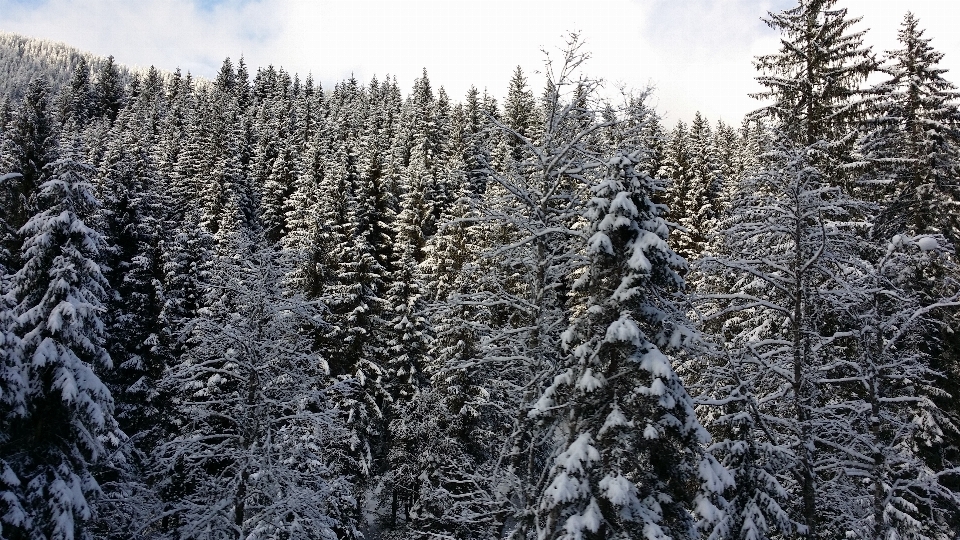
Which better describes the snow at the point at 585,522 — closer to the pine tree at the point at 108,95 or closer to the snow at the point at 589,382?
the snow at the point at 589,382

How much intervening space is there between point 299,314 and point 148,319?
9345 mm

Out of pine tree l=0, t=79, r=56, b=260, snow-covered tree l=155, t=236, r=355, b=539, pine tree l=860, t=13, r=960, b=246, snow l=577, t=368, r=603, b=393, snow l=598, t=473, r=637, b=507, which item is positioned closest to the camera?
snow l=598, t=473, r=637, b=507

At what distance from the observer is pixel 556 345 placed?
11672 mm

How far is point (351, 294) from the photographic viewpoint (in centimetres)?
2648

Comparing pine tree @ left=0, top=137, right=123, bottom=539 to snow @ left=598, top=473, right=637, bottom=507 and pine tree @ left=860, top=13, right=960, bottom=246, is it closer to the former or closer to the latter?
snow @ left=598, top=473, right=637, bottom=507

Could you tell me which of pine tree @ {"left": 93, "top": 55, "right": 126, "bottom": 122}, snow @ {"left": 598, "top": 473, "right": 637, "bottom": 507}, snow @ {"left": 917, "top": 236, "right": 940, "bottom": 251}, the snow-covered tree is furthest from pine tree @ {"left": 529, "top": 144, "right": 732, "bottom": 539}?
pine tree @ {"left": 93, "top": 55, "right": 126, "bottom": 122}

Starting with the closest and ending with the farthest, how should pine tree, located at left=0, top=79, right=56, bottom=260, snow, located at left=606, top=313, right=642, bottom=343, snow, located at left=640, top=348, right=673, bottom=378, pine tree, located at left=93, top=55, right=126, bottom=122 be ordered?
snow, located at left=640, top=348, right=673, bottom=378
snow, located at left=606, top=313, right=642, bottom=343
pine tree, located at left=0, top=79, right=56, bottom=260
pine tree, located at left=93, top=55, right=126, bottom=122

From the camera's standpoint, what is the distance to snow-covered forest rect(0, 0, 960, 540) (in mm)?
9961

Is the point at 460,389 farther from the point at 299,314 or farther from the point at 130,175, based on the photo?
the point at 130,175

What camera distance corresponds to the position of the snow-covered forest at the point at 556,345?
32.7ft

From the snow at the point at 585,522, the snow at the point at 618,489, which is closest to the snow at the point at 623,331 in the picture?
the snow at the point at 618,489

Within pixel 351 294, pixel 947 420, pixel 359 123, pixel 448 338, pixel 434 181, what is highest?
pixel 359 123

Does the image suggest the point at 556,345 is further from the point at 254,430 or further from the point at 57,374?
the point at 57,374

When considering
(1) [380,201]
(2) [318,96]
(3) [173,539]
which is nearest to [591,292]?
(3) [173,539]
